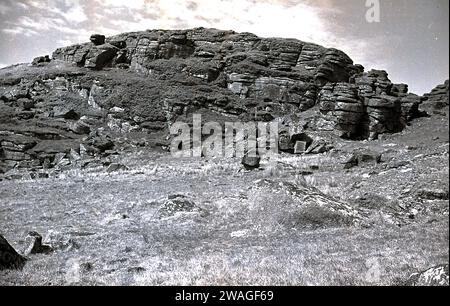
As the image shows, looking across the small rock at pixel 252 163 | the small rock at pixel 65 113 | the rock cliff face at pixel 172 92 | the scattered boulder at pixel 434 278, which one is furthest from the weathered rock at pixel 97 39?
the scattered boulder at pixel 434 278

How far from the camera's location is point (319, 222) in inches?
566

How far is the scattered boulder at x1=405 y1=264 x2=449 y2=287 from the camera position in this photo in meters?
6.25

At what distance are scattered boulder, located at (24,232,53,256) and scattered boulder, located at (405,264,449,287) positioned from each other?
443 inches

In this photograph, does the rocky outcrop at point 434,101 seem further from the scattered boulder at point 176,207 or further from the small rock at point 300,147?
the scattered boulder at point 176,207

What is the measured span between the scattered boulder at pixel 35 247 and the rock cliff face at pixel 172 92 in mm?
29656

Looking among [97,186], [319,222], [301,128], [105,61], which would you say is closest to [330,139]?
[301,128]

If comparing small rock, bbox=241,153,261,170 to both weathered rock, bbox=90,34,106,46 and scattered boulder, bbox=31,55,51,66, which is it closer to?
weathered rock, bbox=90,34,106,46

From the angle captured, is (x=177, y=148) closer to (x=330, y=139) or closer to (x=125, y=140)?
(x=125, y=140)

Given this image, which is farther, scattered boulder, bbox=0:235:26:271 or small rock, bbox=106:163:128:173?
small rock, bbox=106:163:128:173

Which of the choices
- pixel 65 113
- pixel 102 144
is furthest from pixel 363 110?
pixel 65 113

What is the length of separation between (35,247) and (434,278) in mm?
11770

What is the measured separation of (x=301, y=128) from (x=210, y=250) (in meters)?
36.9

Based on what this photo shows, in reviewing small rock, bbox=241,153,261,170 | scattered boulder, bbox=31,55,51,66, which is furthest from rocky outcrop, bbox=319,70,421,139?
scattered boulder, bbox=31,55,51,66

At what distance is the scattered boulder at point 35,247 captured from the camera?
1230 cm
